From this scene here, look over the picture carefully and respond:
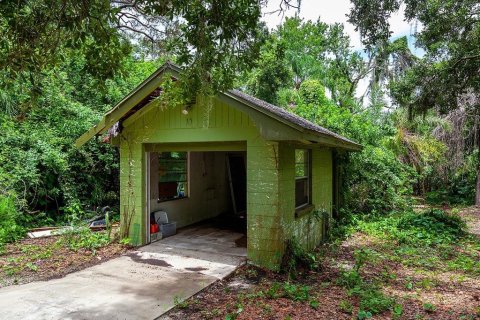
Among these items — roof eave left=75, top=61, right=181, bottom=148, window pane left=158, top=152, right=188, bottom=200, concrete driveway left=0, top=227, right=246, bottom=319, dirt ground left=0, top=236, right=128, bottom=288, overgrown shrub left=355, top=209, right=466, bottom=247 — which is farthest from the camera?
overgrown shrub left=355, top=209, right=466, bottom=247

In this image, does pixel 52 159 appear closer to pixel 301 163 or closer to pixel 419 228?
pixel 301 163

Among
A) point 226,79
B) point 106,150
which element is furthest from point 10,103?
point 226,79

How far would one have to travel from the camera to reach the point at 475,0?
7.68m

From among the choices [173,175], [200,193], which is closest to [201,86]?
[173,175]

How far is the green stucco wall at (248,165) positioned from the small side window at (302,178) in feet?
1.53

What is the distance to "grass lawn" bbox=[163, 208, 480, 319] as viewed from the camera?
4.59 meters

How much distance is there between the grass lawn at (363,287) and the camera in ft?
15.0

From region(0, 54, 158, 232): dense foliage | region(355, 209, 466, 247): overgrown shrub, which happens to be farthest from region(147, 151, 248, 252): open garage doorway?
region(355, 209, 466, 247): overgrown shrub

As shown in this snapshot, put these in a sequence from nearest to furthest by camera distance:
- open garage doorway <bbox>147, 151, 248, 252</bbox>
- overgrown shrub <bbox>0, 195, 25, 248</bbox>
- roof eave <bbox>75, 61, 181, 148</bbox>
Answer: roof eave <bbox>75, 61, 181, 148</bbox>
overgrown shrub <bbox>0, 195, 25, 248</bbox>
open garage doorway <bbox>147, 151, 248, 252</bbox>

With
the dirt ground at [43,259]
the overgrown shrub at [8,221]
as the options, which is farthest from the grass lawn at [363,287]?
the overgrown shrub at [8,221]

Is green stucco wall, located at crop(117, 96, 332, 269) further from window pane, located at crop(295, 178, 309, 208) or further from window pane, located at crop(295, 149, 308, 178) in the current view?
window pane, located at crop(295, 149, 308, 178)

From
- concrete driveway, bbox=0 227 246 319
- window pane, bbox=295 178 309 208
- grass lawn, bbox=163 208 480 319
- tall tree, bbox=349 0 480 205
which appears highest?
tall tree, bbox=349 0 480 205

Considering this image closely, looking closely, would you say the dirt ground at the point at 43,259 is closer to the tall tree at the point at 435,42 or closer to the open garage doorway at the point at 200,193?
the open garage doorway at the point at 200,193

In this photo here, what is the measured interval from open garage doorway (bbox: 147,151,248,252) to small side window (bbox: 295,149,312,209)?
1.67m
